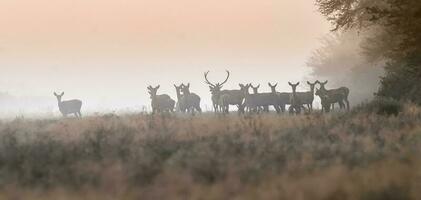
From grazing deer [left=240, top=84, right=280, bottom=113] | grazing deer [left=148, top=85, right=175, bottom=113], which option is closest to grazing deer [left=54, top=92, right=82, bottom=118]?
grazing deer [left=148, top=85, right=175, bottom=113]

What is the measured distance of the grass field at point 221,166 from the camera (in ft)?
25.2

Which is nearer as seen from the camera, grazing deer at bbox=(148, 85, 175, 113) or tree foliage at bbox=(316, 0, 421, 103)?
tree foliage at bbox=(316, 0, 421, 103)

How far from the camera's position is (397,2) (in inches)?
757

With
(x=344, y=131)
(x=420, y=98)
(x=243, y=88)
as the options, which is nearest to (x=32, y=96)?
(x=243, y=88)

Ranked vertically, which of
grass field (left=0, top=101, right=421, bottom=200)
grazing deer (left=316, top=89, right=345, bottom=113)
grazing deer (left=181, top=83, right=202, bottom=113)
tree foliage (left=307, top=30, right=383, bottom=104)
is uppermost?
tree foliage (left=307, top=30, right=383, bottom=104)

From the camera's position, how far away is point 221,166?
9.20 meters

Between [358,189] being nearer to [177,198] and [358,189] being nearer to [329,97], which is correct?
[177,198]

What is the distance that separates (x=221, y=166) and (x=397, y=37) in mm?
16812

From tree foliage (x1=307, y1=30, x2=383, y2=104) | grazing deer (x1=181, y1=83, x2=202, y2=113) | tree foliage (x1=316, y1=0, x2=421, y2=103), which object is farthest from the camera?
tree foliage (x1=307, y1=30, x2=383, y2=104)

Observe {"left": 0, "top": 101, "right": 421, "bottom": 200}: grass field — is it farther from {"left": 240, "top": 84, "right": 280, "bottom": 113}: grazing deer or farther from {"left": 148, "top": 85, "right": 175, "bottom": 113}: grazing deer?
{"left": 148, "top": 85, "right": 175, "bottom": 113}: grazing deer

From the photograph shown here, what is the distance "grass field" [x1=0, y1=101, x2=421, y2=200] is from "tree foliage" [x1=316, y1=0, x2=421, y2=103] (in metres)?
6.55

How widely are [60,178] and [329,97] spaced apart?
21.8m

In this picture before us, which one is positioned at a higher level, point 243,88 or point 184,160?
point 243,88

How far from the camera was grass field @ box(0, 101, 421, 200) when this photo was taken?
7.69 m
